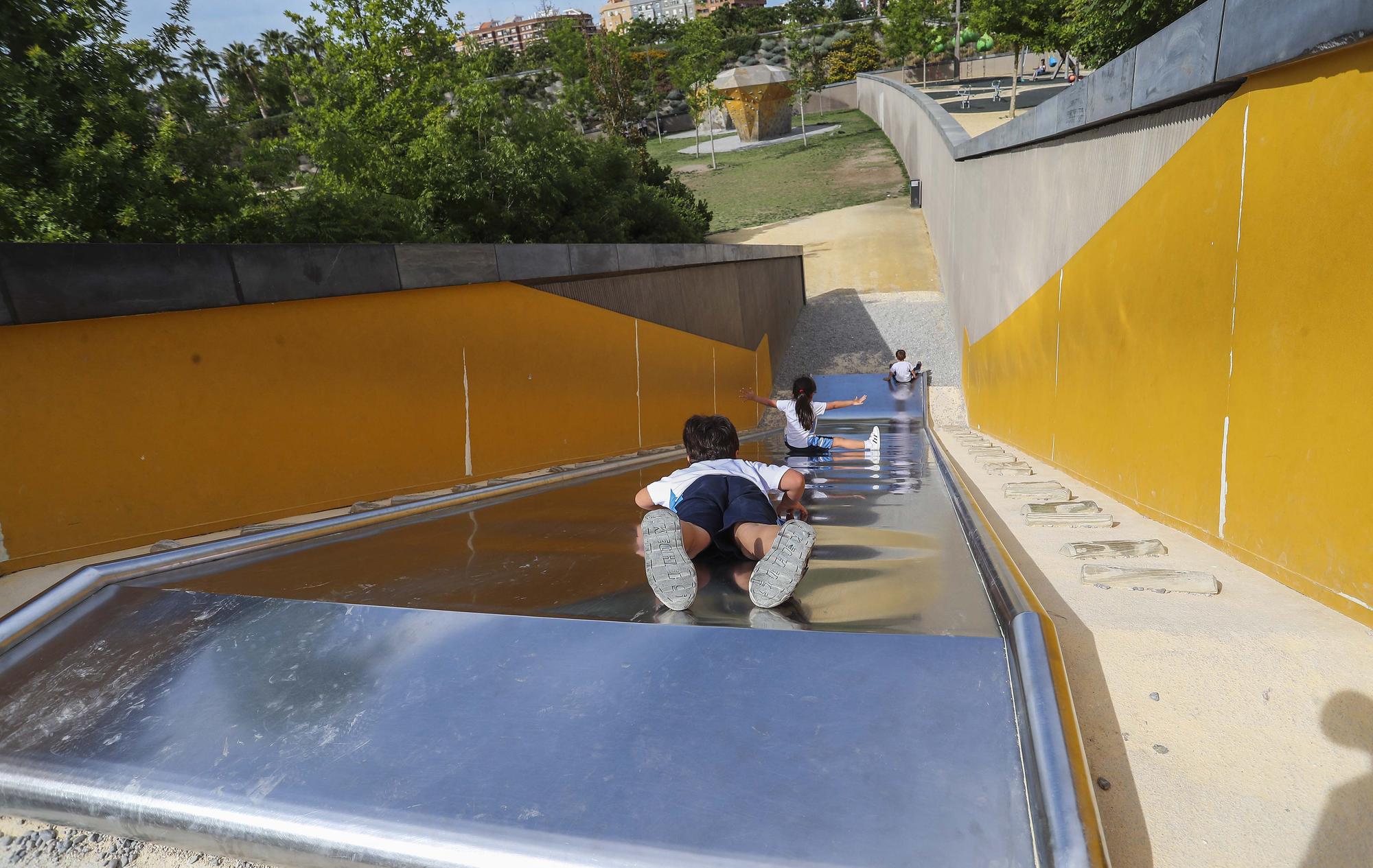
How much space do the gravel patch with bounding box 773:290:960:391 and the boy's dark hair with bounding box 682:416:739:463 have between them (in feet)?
38.4

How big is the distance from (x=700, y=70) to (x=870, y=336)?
27957 millimetres

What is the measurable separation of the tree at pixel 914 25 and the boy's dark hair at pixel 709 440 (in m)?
45.6

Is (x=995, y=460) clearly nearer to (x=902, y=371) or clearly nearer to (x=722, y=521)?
(x=722, y=521)

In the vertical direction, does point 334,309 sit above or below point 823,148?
below

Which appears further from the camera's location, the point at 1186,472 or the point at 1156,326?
the point at 1156,326

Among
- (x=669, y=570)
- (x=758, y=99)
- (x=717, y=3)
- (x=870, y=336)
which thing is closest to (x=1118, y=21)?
(x=870, y=336)

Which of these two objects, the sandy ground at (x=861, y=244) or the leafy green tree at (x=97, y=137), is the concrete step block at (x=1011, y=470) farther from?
the sandy ground at (x=861, y=244)

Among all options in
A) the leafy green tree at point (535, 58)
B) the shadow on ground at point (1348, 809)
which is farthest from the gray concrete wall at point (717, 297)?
the leafy green tree at point (535, 58)

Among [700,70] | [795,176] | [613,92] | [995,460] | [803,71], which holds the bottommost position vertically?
[995,460]

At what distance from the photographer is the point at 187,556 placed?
11.3ft

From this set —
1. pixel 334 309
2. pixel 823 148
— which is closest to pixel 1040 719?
pixel 334 309

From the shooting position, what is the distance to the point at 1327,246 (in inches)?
107

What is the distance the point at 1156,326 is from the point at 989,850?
3.44 meters

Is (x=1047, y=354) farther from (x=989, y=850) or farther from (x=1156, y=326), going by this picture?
(x=989, y=850)
